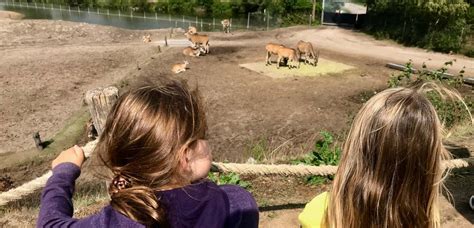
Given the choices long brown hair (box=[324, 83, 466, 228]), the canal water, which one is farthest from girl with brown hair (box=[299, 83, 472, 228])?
the canal water

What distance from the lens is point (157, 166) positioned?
1522mm

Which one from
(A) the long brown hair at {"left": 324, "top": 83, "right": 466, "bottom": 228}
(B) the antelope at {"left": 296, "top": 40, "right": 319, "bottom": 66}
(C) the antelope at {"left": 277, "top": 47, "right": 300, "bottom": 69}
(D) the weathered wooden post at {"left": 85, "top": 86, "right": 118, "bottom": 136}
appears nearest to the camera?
(A) the long brown hair at {"left": 324, "top": 83, "right": 466, "bottom": 228}

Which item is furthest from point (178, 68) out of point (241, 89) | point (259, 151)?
point (259, 151)

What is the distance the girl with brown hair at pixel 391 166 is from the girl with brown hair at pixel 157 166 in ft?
1.86

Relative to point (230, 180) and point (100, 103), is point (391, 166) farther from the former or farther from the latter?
point (230, 180)

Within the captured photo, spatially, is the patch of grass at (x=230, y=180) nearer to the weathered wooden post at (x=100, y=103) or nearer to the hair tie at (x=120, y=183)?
the weathered wooden post at (x=100, y=103)

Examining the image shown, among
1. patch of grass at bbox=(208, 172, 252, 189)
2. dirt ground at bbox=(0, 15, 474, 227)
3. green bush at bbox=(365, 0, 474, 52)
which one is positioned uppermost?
green bush at bbox=(365, 0, 474, 52)

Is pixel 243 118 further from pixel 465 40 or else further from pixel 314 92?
pixel 465 40

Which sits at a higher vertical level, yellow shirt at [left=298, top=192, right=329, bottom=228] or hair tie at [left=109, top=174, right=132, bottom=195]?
hair tie at [left=109, top=174, right=132, bottom=195]

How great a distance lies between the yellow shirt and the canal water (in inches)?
1108

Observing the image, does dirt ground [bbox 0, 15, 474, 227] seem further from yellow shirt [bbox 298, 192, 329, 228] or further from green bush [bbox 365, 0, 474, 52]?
yellow shirt [bbox 298, 192, 329, 228]

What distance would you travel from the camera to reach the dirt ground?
8.20m

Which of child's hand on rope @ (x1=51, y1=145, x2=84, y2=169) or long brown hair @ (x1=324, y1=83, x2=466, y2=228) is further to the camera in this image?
child's hand on rope @ (x1=51, y1=145, x2=84, y2=169)

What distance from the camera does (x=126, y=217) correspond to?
4.79 ft
